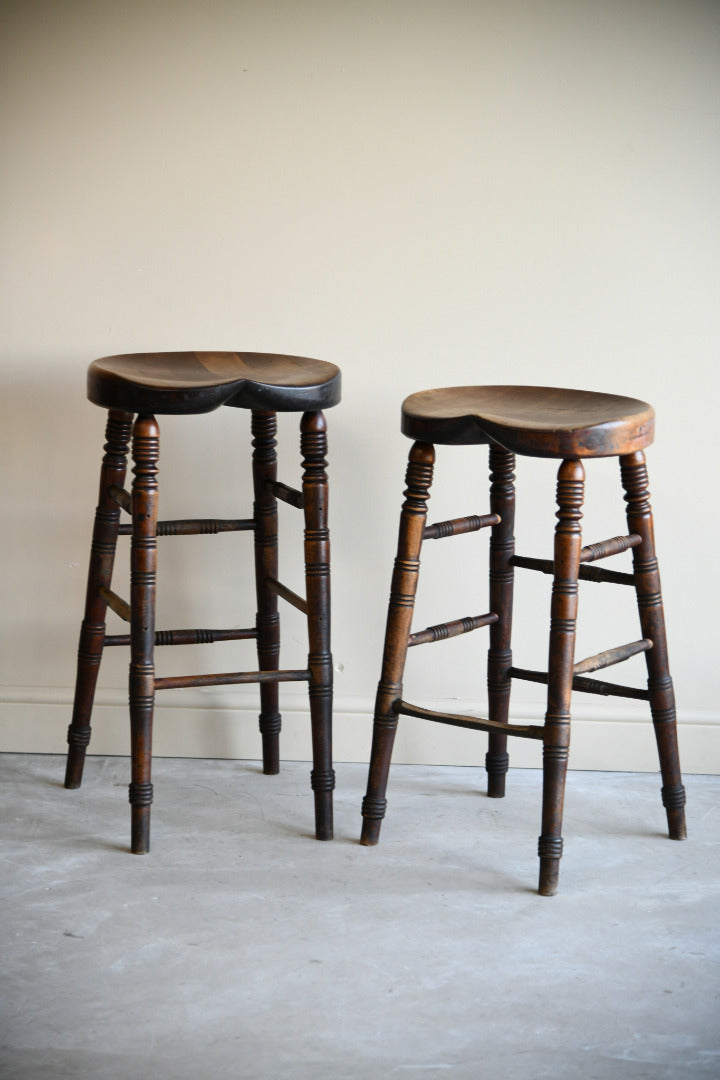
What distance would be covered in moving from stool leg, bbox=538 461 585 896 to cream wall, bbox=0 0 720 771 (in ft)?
1.87

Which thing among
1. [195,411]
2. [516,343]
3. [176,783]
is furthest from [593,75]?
[176,783]

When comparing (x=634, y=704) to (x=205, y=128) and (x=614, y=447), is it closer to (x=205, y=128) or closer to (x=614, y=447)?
(x=614, y=447)

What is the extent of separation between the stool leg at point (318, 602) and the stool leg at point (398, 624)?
0.28 feet

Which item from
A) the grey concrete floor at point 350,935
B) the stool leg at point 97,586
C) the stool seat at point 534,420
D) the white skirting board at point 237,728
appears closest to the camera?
the grey concrete floor at point 350,935

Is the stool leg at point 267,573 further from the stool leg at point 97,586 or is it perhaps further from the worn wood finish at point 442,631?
the worn wood finish at point 442,631

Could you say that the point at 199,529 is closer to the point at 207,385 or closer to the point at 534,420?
the point at 207,385

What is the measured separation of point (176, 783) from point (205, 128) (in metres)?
1.38

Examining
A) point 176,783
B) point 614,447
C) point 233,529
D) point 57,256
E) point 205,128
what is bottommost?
point 176,783

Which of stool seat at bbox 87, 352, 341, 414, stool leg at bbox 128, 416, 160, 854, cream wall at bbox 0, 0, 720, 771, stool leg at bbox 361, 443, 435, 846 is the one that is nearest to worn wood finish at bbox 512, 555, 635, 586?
stool leg at bbox 361, 443, 435, 846

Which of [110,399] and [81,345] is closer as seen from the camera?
[110,399]

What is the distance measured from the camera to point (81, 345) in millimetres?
2359

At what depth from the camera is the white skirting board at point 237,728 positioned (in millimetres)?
2436

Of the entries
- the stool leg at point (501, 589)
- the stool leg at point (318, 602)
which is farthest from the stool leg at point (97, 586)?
the stool leg at point (501, 589)

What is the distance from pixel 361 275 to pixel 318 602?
744mm
